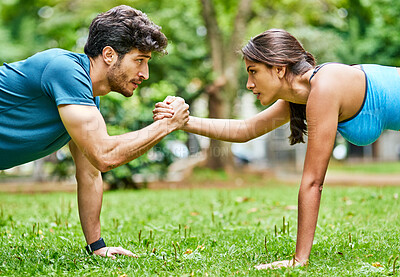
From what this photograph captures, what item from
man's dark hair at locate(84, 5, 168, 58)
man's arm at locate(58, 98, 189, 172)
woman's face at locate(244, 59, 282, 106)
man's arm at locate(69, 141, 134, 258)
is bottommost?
man's arm at locate(69, 141, 134, 258)

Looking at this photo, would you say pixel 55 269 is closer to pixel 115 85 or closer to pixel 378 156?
pixel 115 85

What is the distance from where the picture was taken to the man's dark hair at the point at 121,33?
9.64 ft

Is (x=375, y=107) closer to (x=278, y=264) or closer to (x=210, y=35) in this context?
(x=278, y=264)

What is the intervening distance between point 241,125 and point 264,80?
62 centimetres

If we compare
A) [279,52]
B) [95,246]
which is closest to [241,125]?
[279,52]

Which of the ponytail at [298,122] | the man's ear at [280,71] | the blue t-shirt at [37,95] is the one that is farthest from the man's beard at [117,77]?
the ponytail at [298,122]

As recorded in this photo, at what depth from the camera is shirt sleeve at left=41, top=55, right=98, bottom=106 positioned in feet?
8.64

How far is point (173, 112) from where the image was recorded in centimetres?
319

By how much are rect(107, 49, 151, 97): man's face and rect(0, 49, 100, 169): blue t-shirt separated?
0.19 m

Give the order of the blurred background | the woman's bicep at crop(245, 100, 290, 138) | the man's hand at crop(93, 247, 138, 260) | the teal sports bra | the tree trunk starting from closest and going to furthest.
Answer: the teal sports bra < the man's hand at crop(93, 247, 138, 260) < the woman's bicep at crop(245, 100, 290, 138) < the tree trunk < the blurred background

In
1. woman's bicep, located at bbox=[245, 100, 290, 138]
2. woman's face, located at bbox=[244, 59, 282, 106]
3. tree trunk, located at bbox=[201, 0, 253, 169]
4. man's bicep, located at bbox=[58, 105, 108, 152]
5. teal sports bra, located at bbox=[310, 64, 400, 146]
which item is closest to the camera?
man's bicep, located at bbox=[58, 105, 108, 152]

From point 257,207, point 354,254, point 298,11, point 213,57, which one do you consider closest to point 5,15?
point 213,57

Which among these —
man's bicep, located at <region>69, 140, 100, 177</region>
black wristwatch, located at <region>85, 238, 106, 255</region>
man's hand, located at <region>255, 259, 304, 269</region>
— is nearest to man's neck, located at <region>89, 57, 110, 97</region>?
man's bicep, located at <region>69, 140, 100, 177</region>

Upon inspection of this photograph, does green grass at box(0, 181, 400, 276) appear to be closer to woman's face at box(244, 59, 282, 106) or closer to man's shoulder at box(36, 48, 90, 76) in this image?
woman's face at box(244, 59, 282, 106)
